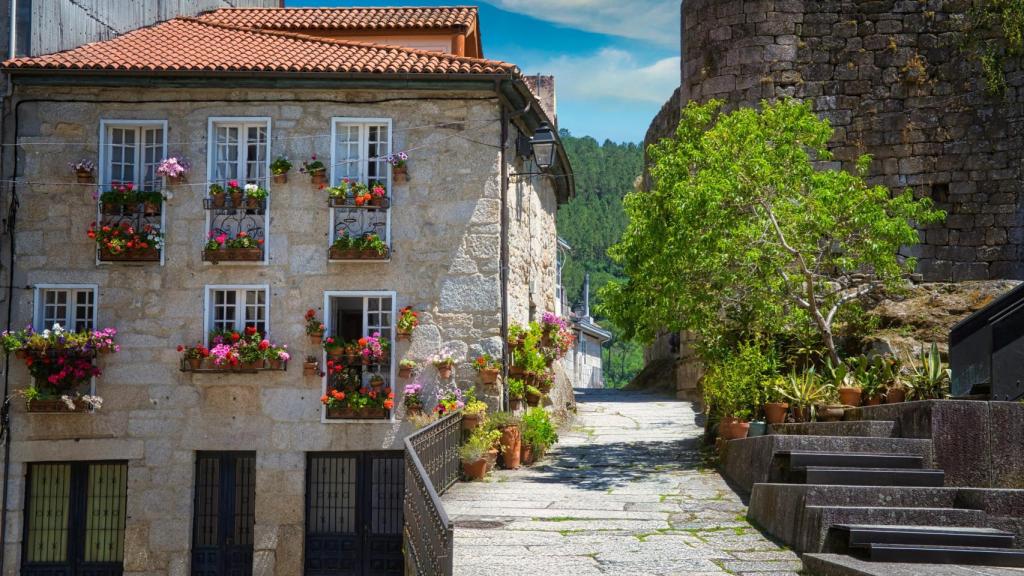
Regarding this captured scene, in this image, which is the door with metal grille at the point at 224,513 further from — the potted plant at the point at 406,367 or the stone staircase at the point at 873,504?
the stone staircase at the point at 873,504

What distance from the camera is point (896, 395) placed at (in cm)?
1156

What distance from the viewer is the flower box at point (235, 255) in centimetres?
1482

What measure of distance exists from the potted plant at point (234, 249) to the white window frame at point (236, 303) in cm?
35

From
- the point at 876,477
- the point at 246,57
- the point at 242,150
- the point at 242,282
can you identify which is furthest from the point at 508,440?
the point at 246,57

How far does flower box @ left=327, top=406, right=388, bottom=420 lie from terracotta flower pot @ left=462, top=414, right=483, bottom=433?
1360mm

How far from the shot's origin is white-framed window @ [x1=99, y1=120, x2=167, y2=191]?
1520cm

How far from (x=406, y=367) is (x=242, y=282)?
2416 mm

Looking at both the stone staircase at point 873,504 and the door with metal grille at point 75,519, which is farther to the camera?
the door with metal grille at point 75,519

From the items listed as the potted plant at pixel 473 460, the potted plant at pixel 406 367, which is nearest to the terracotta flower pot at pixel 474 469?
the potted plant at pixel 473 460

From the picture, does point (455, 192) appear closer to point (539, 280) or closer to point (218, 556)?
point (539, 280)

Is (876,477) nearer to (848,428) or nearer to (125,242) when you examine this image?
(848,428)

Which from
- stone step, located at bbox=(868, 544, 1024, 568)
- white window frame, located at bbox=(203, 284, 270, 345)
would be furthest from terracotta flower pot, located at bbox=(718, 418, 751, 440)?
white window frame, located at bbox=(203, 284, 270, 345)

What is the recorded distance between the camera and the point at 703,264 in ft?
44.4

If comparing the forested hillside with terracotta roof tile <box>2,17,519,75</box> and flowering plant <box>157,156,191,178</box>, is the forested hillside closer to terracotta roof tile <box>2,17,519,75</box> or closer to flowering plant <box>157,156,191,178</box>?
terracotta roof tile <box>2,17,519,75</box>
